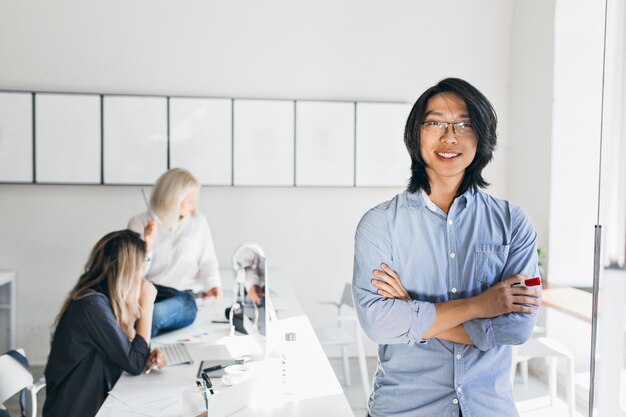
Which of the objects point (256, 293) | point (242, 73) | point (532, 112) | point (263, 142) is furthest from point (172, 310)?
point (532, 112)

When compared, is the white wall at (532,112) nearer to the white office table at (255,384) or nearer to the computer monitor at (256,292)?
the white office table at (255,384)

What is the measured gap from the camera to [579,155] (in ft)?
13.8

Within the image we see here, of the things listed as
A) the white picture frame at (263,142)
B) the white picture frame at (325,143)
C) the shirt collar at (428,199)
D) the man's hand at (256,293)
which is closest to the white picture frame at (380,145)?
the white picture frame at (325,143)

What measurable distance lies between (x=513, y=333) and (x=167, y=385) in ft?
3.94

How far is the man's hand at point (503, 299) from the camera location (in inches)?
60.3

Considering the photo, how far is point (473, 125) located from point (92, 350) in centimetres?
161

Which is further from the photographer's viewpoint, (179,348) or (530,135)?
A: (530,135)

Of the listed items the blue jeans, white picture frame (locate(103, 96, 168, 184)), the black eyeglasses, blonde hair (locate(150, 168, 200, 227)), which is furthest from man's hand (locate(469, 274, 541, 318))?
white picture frame (locate(103, 96, 168, 184))

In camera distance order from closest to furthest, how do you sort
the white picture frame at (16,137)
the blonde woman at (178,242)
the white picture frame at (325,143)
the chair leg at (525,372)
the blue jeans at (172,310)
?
1. the blue jeans at (172,310)
2. the blonde woman at (178,242)
3. the chair leg at (525,372)
4. the white picture frame at (16,137)
5. the white picture frame at (325,143)

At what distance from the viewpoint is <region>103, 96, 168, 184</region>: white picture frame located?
4.56 meters

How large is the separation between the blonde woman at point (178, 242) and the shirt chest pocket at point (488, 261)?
193 centimetres

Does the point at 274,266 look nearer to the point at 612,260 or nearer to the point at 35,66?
the point at 35,66

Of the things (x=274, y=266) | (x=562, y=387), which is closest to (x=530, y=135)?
(x=562, y=387)

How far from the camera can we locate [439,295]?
1598mm
